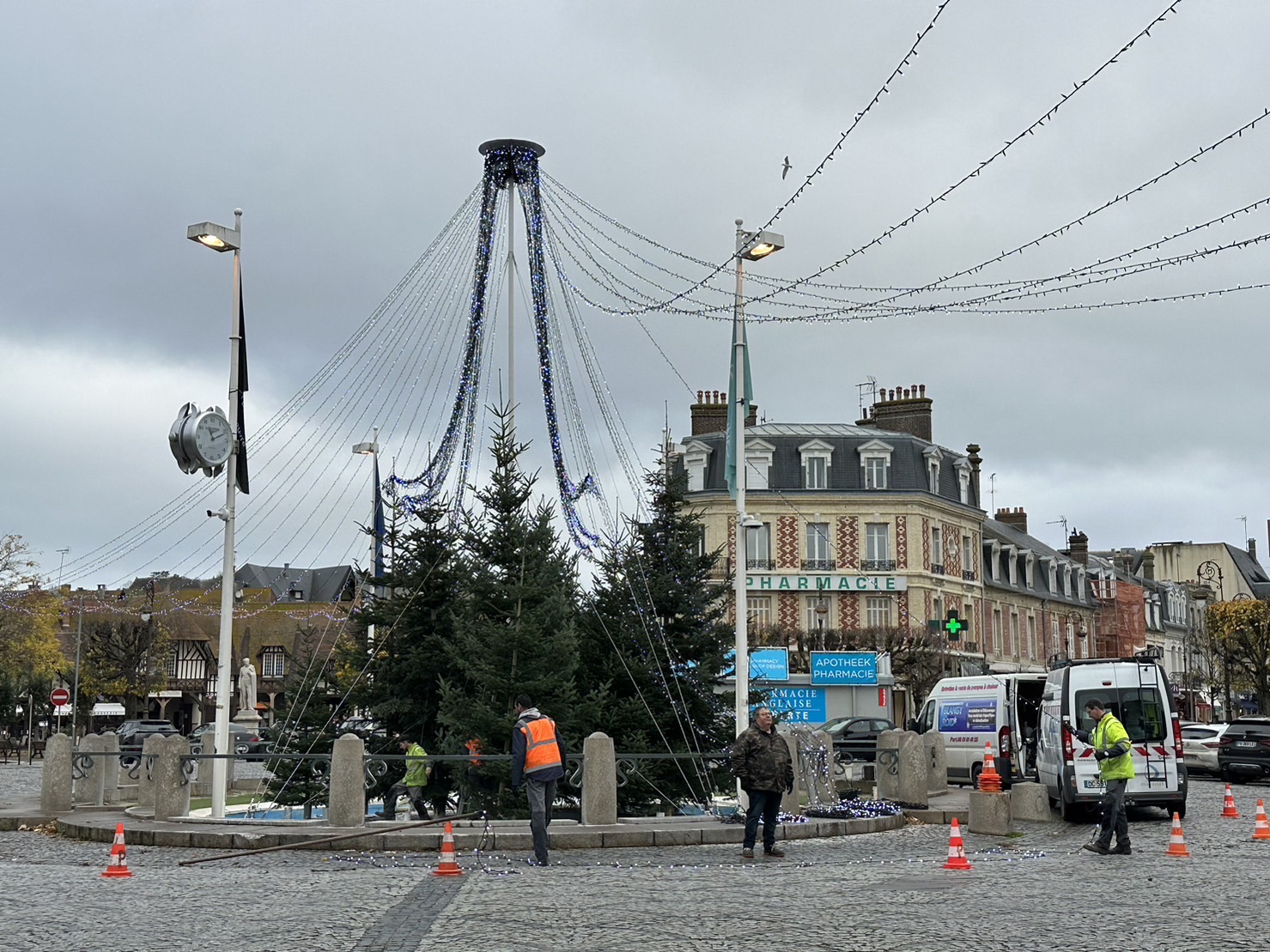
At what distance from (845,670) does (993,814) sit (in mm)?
23095

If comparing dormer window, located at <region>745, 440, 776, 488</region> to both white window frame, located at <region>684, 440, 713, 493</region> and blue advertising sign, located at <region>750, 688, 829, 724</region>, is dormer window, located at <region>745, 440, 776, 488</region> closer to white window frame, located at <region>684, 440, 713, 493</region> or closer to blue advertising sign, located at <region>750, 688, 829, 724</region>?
white window frame, located at <region>684, 440, 713, 493</region>

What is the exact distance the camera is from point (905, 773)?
71.2 ft

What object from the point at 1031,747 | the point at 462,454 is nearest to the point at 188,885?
the point at 462,454

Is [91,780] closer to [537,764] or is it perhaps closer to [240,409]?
[240,409]

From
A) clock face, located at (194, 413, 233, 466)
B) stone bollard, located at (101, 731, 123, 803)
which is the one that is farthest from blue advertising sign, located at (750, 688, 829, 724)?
clock face, located at (194, 413, 233, 466)

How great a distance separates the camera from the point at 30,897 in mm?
11539

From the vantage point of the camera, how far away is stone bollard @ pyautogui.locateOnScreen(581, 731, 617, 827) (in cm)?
1764

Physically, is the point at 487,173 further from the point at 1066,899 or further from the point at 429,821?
the point at 1066,899

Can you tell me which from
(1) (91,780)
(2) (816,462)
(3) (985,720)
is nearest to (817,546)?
(2) (816,462)

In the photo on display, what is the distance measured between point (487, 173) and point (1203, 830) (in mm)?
14442

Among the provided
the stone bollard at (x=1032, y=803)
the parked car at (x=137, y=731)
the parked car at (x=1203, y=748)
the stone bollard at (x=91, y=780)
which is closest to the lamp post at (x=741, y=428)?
the stone bollard at (x=1032, y=803)

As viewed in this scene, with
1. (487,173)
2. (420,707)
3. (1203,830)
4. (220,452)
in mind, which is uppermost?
(487,173)

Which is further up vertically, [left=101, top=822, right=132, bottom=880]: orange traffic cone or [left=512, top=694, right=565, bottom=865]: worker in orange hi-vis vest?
[left=512, top=694, right=565, bottom=865]: worker in orange hi-vis vest

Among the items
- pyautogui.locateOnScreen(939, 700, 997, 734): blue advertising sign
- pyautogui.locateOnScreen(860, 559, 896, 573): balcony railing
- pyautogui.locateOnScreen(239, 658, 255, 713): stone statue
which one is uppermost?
pyautogui.locateOnScreen(860, 559, 896, 573): balcony railing
